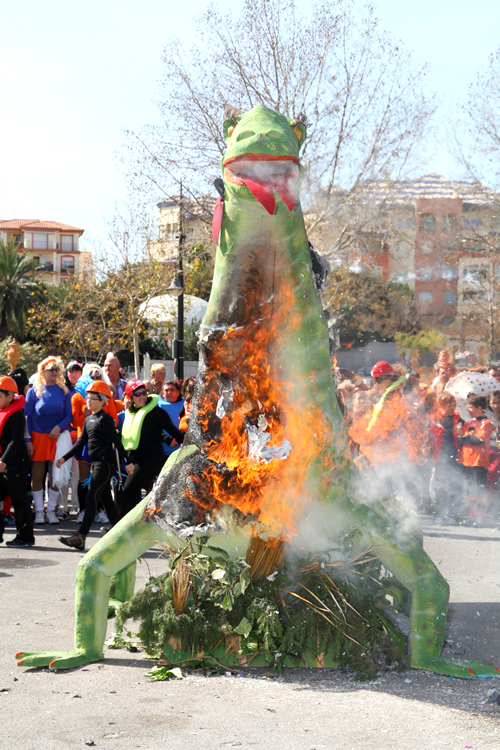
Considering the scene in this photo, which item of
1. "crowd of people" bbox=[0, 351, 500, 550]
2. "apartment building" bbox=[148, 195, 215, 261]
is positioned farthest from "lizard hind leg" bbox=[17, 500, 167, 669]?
"apartment building" bbox=[148, 195, 215, 261]

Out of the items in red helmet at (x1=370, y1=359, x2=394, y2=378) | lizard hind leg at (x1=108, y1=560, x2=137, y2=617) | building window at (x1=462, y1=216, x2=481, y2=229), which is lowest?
lizard hind leg at (x1=108, y1=560, x2=137, y2=617)

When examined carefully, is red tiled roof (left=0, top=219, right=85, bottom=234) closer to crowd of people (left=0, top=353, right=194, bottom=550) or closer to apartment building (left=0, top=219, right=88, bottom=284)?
apartment building (left=0, top=219, right=88, bottom=284)

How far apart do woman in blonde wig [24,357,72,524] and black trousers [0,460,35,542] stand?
1.14 meters

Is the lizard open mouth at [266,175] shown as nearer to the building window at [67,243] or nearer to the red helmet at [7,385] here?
the red helmet at [7,385]

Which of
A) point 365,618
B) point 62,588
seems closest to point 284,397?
point 365,618

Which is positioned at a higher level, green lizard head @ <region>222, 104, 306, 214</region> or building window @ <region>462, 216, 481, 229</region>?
building window @ <region>462, 216, 481, 229</region>

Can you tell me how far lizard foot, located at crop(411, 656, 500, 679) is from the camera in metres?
4.29

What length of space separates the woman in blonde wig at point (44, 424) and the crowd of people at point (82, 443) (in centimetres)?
1

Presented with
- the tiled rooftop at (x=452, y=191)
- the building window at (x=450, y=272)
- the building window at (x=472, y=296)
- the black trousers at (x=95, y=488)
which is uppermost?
the tiled rooftop at (x=452, y=191)

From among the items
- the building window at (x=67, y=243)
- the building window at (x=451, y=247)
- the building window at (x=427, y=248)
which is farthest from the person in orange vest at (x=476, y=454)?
the building window at (x=67, y=243)

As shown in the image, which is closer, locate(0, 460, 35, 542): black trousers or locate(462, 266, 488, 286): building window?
locate(462, 266, 488, 286): building window

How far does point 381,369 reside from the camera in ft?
21.1

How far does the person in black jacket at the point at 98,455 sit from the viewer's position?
7.85 meters

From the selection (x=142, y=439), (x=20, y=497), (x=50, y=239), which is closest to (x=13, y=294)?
(x=20, y=497)
